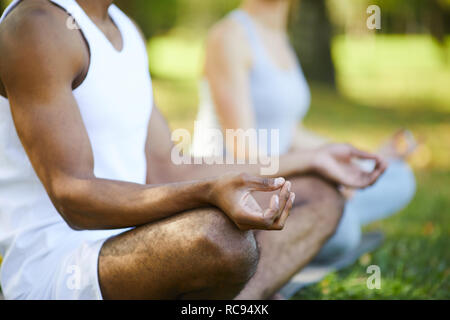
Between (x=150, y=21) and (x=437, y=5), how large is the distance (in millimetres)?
7750

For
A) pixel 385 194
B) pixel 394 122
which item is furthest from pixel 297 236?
pixel 394 122

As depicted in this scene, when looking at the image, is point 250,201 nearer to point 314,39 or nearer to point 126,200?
point 126,200

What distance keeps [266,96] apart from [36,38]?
1.80 meters

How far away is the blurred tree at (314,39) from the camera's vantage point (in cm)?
1078

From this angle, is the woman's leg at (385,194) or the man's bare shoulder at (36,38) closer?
the man's bare shoulder at (36,38)

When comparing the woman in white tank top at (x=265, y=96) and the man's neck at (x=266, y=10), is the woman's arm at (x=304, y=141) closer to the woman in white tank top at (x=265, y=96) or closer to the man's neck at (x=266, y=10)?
the woman in white tank top at (x=265, y=96)

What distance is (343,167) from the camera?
8.09 feet

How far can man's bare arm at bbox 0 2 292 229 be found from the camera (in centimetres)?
167

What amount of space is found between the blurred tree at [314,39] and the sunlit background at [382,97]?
19 mm

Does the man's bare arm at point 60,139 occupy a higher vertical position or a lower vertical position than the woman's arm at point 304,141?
higher

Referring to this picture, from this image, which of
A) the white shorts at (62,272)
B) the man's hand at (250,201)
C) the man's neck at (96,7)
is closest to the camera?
the man's hand at (250,201)

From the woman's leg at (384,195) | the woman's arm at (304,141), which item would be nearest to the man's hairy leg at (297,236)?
the woman's leg at (384,195)

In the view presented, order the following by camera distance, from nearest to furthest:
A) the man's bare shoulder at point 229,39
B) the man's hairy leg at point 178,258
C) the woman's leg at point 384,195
A: the man's hairy leg at point 178,258 → the man's bare shoulder at point 229,39 → the woman's leg at point 384,195
